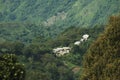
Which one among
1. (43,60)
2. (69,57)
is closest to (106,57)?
(43,60)

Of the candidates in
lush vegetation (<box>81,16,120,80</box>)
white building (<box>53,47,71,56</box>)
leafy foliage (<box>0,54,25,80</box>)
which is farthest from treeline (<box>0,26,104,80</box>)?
leafy foliage (<box>0,54,25,80</box>)

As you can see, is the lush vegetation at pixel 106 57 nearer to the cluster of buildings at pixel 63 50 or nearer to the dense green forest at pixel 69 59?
the dense green forest at pixel 69 59

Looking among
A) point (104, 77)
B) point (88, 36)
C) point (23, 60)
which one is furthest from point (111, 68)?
point (88, 36)

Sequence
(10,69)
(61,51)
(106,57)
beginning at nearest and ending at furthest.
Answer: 1. (10,69)
2. (106,57)
3. (61,51)

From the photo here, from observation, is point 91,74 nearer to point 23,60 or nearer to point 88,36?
point 23,60

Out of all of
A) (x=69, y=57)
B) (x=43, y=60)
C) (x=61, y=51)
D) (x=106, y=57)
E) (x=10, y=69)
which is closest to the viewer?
(x=10, y=69)

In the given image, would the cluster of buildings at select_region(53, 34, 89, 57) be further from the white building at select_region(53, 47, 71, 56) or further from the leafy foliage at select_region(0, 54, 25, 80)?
the leafy foliage at select_region(0, 54, 25, 80)

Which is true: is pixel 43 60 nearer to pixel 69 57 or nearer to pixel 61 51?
pixel 69 57

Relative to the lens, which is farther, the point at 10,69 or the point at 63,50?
the point at 63,50

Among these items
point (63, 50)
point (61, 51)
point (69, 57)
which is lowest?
point (69, 57)
